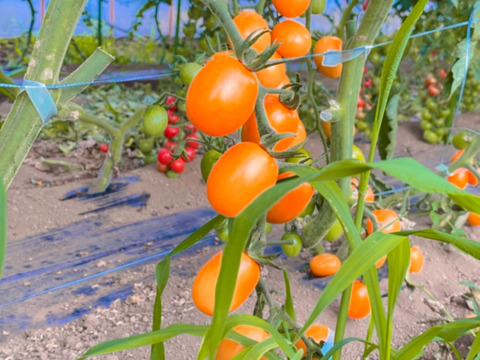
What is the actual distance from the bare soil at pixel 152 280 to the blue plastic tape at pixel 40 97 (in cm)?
44

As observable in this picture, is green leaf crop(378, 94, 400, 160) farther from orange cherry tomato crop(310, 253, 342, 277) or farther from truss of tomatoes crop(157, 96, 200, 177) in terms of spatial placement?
truss of tomatoes crop(157, 96, 200, 177)

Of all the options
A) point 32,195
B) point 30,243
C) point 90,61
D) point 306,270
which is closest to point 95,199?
point 32,195

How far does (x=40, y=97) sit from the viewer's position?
71 cm

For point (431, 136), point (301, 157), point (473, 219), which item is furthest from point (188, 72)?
point (431, 136)

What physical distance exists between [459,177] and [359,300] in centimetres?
61

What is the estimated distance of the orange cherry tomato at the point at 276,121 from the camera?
0.75 meters

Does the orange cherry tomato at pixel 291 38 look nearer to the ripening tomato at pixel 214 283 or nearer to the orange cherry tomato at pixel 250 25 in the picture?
the orange cherry tomato at pixel 250 25

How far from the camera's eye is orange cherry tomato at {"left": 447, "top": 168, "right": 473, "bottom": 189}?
1.63m

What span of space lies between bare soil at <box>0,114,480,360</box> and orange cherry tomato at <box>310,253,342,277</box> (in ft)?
0.17

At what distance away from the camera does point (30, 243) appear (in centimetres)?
162

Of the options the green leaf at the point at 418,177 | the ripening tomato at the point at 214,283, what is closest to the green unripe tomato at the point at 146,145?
the ripening tomato at the point at 214,283

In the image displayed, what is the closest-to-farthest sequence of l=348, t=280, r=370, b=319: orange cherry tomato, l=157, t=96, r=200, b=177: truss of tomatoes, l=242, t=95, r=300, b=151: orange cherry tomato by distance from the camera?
l=242, t=95, r=300, b=151: orange cherry tomato → l=348, t=280, r=370, b=319: orange cherry tomato → l=157, t=96, r=200, b=177: truss of tomatoes

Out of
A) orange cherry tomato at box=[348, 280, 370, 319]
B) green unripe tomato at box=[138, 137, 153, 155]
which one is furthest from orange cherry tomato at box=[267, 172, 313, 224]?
green unripe tomato at box=[138, 137, 153, 155]

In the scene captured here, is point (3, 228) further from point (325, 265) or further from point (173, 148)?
point (173, 148)
